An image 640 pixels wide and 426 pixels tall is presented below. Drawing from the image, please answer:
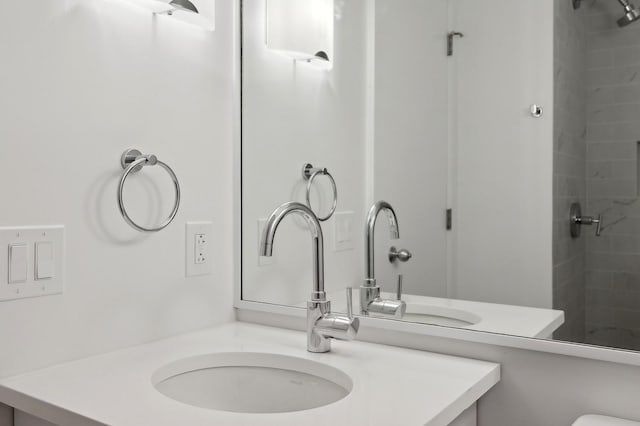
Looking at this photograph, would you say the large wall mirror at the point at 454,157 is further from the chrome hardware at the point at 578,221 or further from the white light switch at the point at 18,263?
the white light switch at the point at 18,263

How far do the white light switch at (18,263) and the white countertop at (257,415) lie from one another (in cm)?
17

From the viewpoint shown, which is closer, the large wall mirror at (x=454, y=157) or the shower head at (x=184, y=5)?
the large wall mirror at (x=454, y=157)

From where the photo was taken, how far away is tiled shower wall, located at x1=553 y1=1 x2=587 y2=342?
980 mm

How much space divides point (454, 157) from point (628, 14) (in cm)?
37

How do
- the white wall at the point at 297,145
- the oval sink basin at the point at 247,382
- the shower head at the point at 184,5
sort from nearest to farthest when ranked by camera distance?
the oval sink basin at the point at 247,382, the shower head at the point at 184,5, the white wall at the point at 297,145

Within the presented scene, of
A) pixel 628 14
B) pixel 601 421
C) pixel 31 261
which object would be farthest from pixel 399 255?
pixel 31 261

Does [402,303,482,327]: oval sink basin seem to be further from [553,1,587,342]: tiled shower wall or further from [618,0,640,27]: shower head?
[618,0,640,27]: shower head

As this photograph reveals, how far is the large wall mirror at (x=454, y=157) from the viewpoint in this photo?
964 mm

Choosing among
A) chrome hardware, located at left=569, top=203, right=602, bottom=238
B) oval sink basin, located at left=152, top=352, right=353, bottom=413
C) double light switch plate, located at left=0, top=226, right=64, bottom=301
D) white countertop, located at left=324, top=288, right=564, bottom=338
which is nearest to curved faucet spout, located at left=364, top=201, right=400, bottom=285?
white countertop, located at left=324, top=288, right=564, bottom=338

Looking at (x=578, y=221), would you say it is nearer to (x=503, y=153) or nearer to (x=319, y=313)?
(x=503, y=153)

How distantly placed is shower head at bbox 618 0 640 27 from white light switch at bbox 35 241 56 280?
106 centimetres

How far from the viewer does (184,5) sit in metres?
1.20

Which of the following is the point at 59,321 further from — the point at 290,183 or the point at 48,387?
the point at 290,183

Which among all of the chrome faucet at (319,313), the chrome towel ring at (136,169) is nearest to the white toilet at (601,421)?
Result: the chrome faucet at (319,313)
